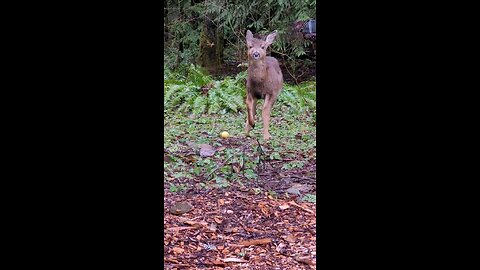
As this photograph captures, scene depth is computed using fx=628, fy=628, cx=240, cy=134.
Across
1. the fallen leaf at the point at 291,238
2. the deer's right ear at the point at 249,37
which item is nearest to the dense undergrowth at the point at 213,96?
the deer's right ear at the point at 249,37

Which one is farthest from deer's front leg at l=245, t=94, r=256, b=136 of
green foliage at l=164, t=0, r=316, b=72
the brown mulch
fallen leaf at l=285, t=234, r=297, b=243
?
fallen leaf at l=285, t=234, r=297, b=243

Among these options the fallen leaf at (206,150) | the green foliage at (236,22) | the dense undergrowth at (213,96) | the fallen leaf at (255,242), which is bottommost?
the fallen leaf at (255,242)

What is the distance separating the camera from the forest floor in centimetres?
388

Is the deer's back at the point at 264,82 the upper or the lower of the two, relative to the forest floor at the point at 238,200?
upper

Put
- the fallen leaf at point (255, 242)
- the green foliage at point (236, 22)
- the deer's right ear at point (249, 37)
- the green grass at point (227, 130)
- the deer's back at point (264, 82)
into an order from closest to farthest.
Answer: the fallen leaf at point (255, 242), the green grass at point (227, 130), the deer's right ear at point (249, 37), the deer's back at point (264, 82), the green foliage at point (236, 22)

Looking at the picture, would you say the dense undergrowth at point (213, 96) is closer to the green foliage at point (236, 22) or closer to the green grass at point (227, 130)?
the green grass at point (227, 130)

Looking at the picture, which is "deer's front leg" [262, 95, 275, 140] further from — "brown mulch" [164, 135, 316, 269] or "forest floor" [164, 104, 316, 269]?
"brown mulch" [164, 135, 316, 269]

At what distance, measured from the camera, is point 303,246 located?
160 inches

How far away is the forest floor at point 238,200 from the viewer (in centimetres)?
388

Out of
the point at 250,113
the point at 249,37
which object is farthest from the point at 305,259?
the point at 250,113

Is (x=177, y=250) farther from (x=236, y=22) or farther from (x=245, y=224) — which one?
(x=236, y=22)

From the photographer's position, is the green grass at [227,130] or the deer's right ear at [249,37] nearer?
the green grass at [227,130]

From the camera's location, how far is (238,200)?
513cm
